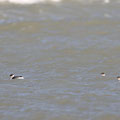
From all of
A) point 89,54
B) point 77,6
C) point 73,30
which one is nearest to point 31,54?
point 89,54

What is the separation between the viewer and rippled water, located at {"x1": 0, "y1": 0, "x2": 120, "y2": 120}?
9.69 meters

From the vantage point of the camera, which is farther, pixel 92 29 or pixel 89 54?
pixel 92 29

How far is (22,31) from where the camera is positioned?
15570 millimetres

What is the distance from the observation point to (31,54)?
1336 centimetres

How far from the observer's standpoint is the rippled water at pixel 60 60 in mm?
9688

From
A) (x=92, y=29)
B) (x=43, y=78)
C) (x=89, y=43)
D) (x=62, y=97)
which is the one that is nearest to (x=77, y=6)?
(x=92, y=29)

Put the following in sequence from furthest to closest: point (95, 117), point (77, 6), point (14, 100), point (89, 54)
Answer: point (77, 6), point (89, 54), point (14, 100), point (95, 117)

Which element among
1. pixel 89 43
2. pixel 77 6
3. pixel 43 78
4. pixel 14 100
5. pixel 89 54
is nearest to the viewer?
pixel 14 100

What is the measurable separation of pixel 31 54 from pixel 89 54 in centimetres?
155

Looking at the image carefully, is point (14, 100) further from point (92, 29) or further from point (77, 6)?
point (77, 6)

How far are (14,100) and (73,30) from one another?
19.0 ft

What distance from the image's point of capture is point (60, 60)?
42.0 ft

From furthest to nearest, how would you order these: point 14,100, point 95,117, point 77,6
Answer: point 77,6
point 14,100
point 95,117

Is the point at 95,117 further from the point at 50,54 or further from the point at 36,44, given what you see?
the point at 36,44
